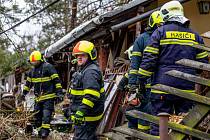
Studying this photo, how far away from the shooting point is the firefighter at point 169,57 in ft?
14.9

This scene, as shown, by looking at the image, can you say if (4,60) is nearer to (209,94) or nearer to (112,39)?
(112,39)

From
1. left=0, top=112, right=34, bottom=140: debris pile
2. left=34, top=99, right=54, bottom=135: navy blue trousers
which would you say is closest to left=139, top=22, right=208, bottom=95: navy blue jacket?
left=0, top=112, right=34, bottom=140: debris pile

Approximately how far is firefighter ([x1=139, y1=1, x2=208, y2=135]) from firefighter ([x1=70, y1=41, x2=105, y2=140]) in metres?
1.16

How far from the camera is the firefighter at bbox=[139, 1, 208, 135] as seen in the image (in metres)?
4.53

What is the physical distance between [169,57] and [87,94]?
148 cm

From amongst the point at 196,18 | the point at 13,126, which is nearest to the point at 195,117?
the point at 13,126

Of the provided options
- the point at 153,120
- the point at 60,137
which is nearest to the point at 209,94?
the point at 153,120

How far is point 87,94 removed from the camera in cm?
566

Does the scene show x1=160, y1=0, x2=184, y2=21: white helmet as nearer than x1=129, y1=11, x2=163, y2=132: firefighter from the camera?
Yes

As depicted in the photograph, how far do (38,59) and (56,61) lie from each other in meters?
7.86

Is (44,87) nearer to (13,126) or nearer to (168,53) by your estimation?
(13,126)

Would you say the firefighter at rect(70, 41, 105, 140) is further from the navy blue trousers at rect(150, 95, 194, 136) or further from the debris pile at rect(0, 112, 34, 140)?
the debris pile at rect(0, 112, 34, 140)

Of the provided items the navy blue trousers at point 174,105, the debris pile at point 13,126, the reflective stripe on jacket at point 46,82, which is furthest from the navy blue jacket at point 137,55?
the reflective stripe on jacket at point 46,82

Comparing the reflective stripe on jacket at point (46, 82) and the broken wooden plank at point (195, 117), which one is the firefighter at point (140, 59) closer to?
the broken wooden plank at point (195, 117)
